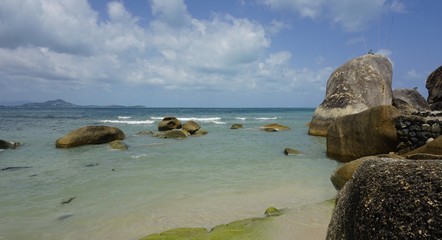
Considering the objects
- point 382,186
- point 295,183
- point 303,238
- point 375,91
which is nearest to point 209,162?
point 295,183

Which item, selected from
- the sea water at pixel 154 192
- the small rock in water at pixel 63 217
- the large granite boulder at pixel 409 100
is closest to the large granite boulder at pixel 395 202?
the sea water at pixel 154 192

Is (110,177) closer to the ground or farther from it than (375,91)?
closer to the ground

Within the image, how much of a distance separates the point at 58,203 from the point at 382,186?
6377mm

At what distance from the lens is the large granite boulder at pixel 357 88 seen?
17.1m

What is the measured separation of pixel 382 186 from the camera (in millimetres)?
2264

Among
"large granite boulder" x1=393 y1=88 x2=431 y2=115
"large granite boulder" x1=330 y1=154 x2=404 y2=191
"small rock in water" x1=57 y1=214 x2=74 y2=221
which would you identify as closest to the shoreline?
"large granite boulder" x1=330 y1=154 x2=404 y2=191

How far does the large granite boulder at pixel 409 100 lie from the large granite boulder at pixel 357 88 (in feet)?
4.14

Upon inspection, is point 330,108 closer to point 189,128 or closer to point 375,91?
point 375,91

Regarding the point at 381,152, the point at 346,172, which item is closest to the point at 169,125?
the point at 381,152

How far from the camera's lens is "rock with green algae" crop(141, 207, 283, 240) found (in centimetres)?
454

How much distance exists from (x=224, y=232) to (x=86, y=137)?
42.2ft

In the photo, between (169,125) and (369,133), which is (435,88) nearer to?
(369,133)

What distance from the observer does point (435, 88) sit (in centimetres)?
1936

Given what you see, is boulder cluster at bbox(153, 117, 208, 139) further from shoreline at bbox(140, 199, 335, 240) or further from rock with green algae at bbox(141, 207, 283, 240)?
rock with green algae at bbox(141, 207, 283, 240)
